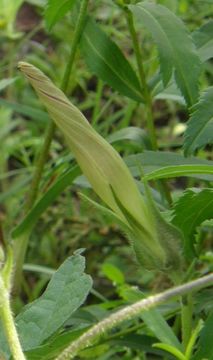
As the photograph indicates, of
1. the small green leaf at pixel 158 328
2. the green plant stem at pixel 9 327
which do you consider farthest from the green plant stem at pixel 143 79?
the green plant stem at pixel 9 327

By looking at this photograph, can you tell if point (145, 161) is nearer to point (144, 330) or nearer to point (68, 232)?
point (144, 330)

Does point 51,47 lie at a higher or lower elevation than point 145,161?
lower

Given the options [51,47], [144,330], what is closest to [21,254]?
[144,330]

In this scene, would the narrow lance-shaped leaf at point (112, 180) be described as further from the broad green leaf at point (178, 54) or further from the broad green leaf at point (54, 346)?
the broad green leaf at point (178, 54)

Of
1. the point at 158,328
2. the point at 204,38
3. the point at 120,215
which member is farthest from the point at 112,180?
the point at 204,38

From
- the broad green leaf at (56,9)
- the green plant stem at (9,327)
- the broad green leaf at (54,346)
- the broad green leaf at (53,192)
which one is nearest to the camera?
the green plant stem at (9,327)

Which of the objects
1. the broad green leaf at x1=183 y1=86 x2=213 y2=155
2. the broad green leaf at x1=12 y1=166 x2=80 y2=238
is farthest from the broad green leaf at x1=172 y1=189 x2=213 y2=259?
the broad green leaf at x1=12 y1=166 x2=80 y2=238

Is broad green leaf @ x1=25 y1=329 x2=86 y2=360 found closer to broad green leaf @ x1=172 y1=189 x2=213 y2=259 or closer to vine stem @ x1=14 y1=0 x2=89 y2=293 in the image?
broad green leaf @ x1=172 y1=189 x2=213 y2=259
